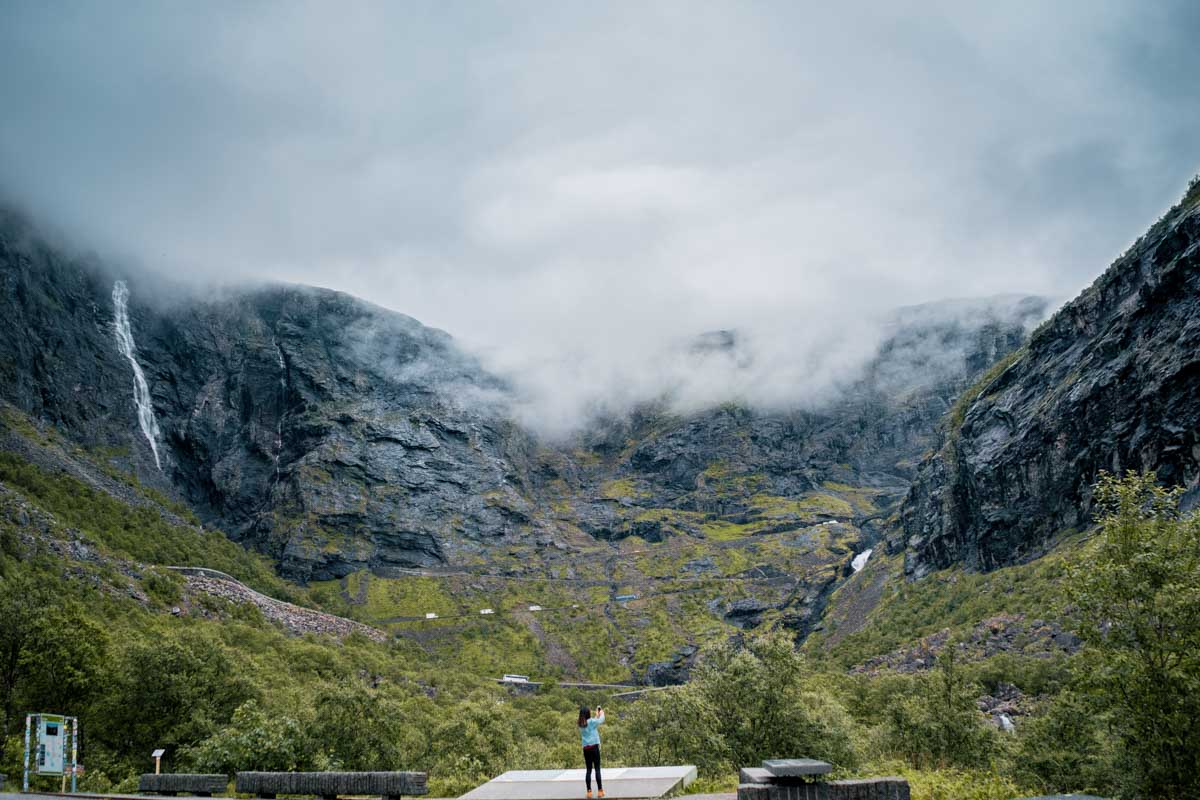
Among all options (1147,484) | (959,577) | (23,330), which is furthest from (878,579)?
(23,330)

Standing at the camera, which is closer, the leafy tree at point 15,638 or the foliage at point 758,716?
the foliage at point 758,716

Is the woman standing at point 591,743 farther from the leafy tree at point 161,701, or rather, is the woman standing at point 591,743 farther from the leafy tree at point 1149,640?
the leafy tree at point 161,701

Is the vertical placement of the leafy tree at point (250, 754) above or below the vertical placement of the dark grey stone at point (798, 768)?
below

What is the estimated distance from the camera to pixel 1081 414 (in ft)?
385

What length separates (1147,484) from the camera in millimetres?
24891

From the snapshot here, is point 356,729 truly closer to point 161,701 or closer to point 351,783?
point 161,701

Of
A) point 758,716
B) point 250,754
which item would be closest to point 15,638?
point 250,754

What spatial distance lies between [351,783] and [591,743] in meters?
5.46

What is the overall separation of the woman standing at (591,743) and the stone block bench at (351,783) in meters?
3.64

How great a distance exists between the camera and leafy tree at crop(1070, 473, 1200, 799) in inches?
763

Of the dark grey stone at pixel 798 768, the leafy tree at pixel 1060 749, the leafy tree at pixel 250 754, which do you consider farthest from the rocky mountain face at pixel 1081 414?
the leafy tree at pixel 250 754

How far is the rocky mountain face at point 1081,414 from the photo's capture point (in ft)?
326

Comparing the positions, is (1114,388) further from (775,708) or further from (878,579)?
(775,708)

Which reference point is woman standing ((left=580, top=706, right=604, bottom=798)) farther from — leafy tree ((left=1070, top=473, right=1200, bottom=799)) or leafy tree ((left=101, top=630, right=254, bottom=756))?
leafy tree ((left=101, top=630, right=254, bottom=756))
